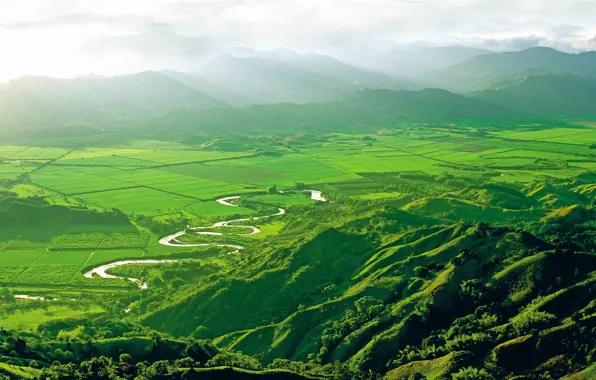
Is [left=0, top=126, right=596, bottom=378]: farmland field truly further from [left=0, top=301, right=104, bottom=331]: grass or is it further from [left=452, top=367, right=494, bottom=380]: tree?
[left=452, top=367, right=494, bottom=380]: tree

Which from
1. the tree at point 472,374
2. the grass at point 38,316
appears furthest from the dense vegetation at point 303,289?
the grass at point 38,316

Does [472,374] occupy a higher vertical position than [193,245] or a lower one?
higher

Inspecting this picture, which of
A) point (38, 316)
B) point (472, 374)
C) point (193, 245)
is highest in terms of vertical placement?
point (472, 374)

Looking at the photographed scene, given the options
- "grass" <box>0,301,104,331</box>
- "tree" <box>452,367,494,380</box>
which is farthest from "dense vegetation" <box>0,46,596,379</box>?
"grass" <box>0,301,104,331</box>

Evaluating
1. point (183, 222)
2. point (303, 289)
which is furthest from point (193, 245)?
point (303, 289)

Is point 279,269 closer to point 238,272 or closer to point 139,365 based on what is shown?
point 238,272

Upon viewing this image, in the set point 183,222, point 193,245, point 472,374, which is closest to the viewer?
point 472,374

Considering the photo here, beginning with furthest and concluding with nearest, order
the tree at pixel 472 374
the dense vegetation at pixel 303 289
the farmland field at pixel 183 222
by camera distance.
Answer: the farmland field at pixel 183 222 → the dense vegetation at pixel 303 289 → the tree at pixel 472 374

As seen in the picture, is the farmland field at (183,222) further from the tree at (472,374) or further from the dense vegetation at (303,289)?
the tree at (472,374)

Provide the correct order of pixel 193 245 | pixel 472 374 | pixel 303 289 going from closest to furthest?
1. pixel 472 374
2. pixel 303 289
3. pixel 193 245

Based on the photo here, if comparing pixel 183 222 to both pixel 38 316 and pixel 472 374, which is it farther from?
pixel 472 374

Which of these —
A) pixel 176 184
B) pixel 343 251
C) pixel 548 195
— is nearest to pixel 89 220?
pixel 176 184
